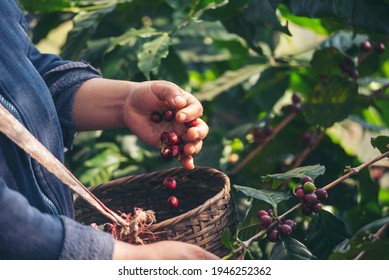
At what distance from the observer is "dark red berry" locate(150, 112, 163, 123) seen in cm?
166

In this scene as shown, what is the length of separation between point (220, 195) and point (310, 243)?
291mm

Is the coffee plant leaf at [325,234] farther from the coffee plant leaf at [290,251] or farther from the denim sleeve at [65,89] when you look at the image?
the denim sleeve at [65,89]

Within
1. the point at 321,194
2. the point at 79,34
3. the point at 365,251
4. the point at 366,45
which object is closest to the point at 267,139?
the point at 366,45

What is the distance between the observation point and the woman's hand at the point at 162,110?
1.58 meters

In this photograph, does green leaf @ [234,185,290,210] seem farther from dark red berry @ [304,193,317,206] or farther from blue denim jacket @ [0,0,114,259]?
blue denim jacket @ [0,0,114,259]

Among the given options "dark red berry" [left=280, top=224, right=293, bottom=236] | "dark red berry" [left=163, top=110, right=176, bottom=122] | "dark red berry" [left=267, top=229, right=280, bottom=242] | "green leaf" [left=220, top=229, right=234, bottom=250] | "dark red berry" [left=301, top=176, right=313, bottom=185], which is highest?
"dark red berry" [left=163, top=110, right=176, bottom=122]

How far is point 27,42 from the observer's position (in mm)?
1640

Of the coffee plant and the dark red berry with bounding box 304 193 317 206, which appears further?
the coffee plant

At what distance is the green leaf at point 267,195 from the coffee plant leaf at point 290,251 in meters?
0.07

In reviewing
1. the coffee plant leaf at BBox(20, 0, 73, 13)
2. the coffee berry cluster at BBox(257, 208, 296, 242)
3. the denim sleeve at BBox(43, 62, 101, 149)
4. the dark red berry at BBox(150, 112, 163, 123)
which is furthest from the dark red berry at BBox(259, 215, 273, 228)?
the coffee plant leaf at BBox(20, 0, 73, 13)

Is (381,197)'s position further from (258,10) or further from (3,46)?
(3,46)

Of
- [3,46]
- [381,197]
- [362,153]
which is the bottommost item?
[381,197]

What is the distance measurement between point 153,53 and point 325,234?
2.28ft

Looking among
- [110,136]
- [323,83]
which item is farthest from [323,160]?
[110,136]
